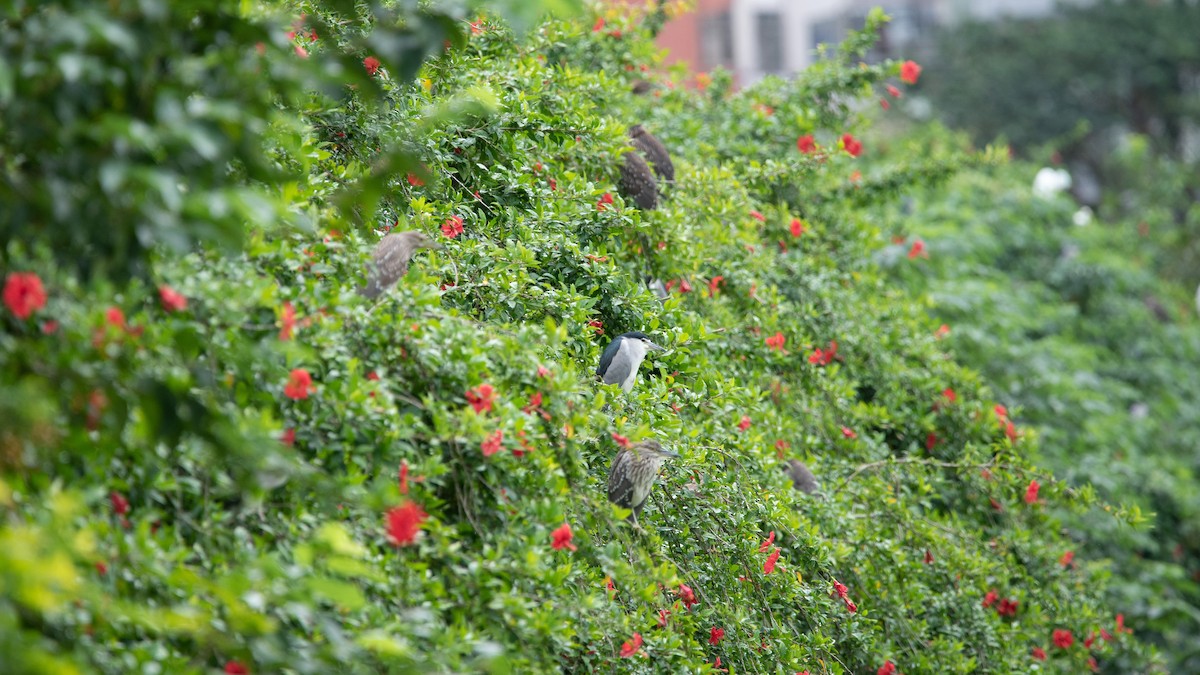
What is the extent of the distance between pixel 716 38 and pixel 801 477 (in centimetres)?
2475

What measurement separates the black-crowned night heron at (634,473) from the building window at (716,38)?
25253 millimetres

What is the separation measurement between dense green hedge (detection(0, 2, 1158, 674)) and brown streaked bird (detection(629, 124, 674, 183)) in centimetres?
10

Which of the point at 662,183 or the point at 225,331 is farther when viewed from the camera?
the point at 662,183

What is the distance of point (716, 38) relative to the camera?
27891mm

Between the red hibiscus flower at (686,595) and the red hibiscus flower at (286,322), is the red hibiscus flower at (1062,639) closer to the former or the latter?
the red hibiscus flower at (686,595)

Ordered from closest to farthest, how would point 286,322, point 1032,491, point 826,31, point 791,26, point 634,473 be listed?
1. point 286,322
2. point 634,473
3. point 1032,491
4. point 791,26
5. point 826,31

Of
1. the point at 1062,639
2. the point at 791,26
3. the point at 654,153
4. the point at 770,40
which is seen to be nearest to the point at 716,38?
the point at 770,40

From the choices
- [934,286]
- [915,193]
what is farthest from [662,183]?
[915,193]

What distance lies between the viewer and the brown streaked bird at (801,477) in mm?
4309

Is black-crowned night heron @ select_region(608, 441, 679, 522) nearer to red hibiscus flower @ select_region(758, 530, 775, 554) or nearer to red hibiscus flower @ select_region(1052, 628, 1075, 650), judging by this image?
red hibiscus flower @ select_region(758, 530, 775, 554)

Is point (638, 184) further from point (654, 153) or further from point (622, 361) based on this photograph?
point (622, 361)

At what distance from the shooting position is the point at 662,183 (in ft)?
14.8

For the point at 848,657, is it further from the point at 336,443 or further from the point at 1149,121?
the point at 1149,121

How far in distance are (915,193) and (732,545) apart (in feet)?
21.2
